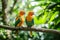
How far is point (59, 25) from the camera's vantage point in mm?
1701

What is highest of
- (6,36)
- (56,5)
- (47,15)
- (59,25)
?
(56,5)

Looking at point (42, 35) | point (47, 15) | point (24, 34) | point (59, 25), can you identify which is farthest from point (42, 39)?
point (47, 15)

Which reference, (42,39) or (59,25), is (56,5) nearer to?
(59,25)

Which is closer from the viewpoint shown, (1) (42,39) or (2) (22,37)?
(2) (22,37)

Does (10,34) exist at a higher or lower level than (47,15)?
lower

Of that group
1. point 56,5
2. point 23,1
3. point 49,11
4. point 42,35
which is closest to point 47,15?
point 49,11

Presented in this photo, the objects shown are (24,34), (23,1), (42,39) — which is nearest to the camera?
(23,1)

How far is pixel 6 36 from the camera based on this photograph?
7.59 ft

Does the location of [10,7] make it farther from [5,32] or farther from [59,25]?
[59,25]

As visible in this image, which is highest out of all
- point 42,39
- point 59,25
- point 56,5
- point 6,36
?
point 56,5

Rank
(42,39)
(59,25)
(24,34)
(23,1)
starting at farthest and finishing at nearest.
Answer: (42,39)
(24,34)
(23,1)
(59,25)

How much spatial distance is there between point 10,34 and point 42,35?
0.81 m

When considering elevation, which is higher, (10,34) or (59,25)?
(59,25)

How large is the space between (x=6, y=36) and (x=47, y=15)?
969 millimetres
